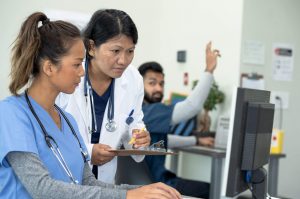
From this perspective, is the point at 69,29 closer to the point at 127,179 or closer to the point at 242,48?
the point at 127,179

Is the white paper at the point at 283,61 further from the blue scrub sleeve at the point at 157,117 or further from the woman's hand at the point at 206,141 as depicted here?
the blue scrub sleeve at the point at 157,117

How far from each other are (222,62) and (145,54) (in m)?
0.89

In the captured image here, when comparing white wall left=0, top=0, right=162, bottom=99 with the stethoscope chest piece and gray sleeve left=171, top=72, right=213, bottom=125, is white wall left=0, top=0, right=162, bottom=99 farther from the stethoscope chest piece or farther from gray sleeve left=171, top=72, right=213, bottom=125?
the stethoscope chest piece

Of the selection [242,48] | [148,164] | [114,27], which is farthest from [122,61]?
[242,48]

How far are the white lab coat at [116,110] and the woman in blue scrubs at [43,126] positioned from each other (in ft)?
1.50

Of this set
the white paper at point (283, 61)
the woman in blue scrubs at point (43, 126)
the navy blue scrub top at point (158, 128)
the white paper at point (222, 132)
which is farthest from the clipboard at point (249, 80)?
the woman in blue scrubs at point (43, 126)

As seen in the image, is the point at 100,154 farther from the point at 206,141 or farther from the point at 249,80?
the point at 249,80

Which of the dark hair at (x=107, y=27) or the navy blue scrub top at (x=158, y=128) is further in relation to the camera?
the navy blue scrub top at (x=158, y=128)

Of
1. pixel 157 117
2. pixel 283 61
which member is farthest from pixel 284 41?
pixel 157 117

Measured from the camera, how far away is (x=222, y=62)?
3705mm

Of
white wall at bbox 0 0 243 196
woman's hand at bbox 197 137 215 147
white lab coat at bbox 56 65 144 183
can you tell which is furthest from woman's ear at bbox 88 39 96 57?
white wall at bbox 0 0 243 196

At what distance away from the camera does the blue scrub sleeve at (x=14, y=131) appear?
1.14m

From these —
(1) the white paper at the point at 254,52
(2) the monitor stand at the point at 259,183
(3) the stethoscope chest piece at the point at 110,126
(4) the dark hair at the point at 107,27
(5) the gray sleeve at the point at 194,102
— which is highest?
(1) the white paper at the point at 254,52

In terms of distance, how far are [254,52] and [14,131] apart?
8.97ft
